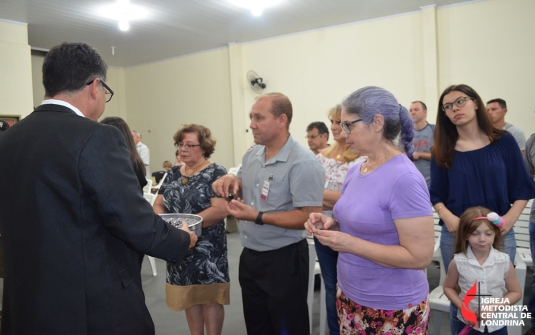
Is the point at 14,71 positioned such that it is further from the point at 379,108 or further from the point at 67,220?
the point at 379,108

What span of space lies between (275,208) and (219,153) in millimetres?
7888

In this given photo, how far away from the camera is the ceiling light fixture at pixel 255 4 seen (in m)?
6.57

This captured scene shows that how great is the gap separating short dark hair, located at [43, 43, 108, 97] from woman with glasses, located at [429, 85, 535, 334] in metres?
1.81

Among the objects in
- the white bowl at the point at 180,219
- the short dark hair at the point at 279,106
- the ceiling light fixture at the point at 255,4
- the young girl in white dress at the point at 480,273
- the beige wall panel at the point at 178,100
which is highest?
the ceiling light fixture at the point at 255,4

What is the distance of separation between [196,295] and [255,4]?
5100 mm

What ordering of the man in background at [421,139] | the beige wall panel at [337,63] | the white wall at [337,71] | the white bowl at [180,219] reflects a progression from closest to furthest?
the white bowl at [180,219]
the man in background at [421,139]
the white wall at [337,71]
the beige wall panel at [337,63]

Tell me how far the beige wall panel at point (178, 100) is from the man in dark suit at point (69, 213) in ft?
27.5

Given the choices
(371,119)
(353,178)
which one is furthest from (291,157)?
(371,119)

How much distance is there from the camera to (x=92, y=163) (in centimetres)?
129

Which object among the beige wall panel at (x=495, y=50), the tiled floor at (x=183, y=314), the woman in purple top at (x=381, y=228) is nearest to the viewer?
the woman in purple top at (x=381, y=228)

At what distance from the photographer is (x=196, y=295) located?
103 inches

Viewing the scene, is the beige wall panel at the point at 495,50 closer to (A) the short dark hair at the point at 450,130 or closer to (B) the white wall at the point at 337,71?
(B) the white wall at the point at 337,71

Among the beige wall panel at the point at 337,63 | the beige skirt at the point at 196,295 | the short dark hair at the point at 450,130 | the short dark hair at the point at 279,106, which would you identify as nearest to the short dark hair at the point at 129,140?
the beige skirt at the point at 196,295

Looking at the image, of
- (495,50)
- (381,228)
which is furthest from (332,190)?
(495,50)
